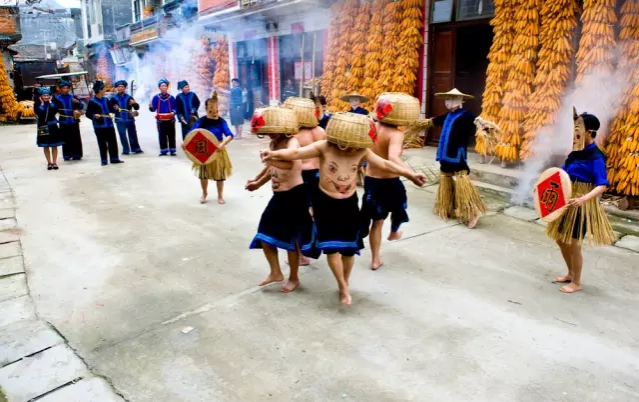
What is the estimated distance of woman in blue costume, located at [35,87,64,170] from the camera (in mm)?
9495

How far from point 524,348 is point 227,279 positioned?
2.54 meters

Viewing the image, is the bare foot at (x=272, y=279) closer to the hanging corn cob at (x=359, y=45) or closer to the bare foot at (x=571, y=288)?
the bare foot at (x=571, y=288)

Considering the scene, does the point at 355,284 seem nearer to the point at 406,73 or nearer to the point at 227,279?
the point at 227,279

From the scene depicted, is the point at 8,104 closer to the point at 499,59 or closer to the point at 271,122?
the point at 499,59

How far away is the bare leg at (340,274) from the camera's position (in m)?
3.84

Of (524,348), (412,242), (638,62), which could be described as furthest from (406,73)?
(524,348)

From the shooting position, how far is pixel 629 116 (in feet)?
20.2

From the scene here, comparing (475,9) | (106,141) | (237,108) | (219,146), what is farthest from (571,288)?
(237,108)

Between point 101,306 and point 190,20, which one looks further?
point 190,20

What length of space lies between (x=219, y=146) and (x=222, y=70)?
13.2 m

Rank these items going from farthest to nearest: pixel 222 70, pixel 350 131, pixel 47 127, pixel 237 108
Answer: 1. pixel 222 70
2. pixel 237 108
3. pixel 47 127
4. pixel 350 131

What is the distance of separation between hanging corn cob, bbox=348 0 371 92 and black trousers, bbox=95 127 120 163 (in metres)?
5.39

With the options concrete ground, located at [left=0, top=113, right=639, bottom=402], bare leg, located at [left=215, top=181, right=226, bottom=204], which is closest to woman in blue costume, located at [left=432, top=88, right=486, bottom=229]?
concrete ground, located at [left=0, top=113, right=639, bottom=402]

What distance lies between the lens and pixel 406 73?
10031 mm
